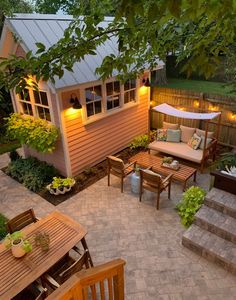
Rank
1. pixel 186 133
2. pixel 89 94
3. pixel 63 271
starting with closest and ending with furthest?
pixel 63 271
pixel 89 94
pixel 186 133

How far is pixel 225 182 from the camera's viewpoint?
217 inches

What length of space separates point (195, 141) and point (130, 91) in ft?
9.42

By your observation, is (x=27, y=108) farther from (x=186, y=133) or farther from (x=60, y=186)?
(x=186, y=133)

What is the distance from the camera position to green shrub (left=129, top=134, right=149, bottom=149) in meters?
9.16

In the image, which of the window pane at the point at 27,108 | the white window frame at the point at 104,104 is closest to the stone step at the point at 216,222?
the white window frame at the point at 104,104

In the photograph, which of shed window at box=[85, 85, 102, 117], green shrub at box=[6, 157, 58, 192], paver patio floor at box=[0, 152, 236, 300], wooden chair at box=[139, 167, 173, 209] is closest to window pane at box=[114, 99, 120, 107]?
shed window at box=[85, 85, 102, 117]

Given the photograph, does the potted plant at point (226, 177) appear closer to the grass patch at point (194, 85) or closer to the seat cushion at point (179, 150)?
the seat cushion at point (179, 150)

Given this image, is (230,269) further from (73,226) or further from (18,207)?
(18,207)

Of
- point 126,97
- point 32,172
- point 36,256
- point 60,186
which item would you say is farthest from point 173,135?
point 36,256

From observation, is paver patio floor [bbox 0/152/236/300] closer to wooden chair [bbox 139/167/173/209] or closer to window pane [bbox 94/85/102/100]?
wooden chair [bbox 139/167/173/209]

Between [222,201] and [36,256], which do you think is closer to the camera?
[36,256]

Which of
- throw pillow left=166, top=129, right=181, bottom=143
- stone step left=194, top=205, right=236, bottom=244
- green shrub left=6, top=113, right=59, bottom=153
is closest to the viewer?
stone step left=194, top=205, right=236, bottom=244

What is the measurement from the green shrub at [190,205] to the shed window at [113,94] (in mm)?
3936

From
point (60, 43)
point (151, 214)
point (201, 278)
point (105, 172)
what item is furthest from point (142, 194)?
point (60, 43)
